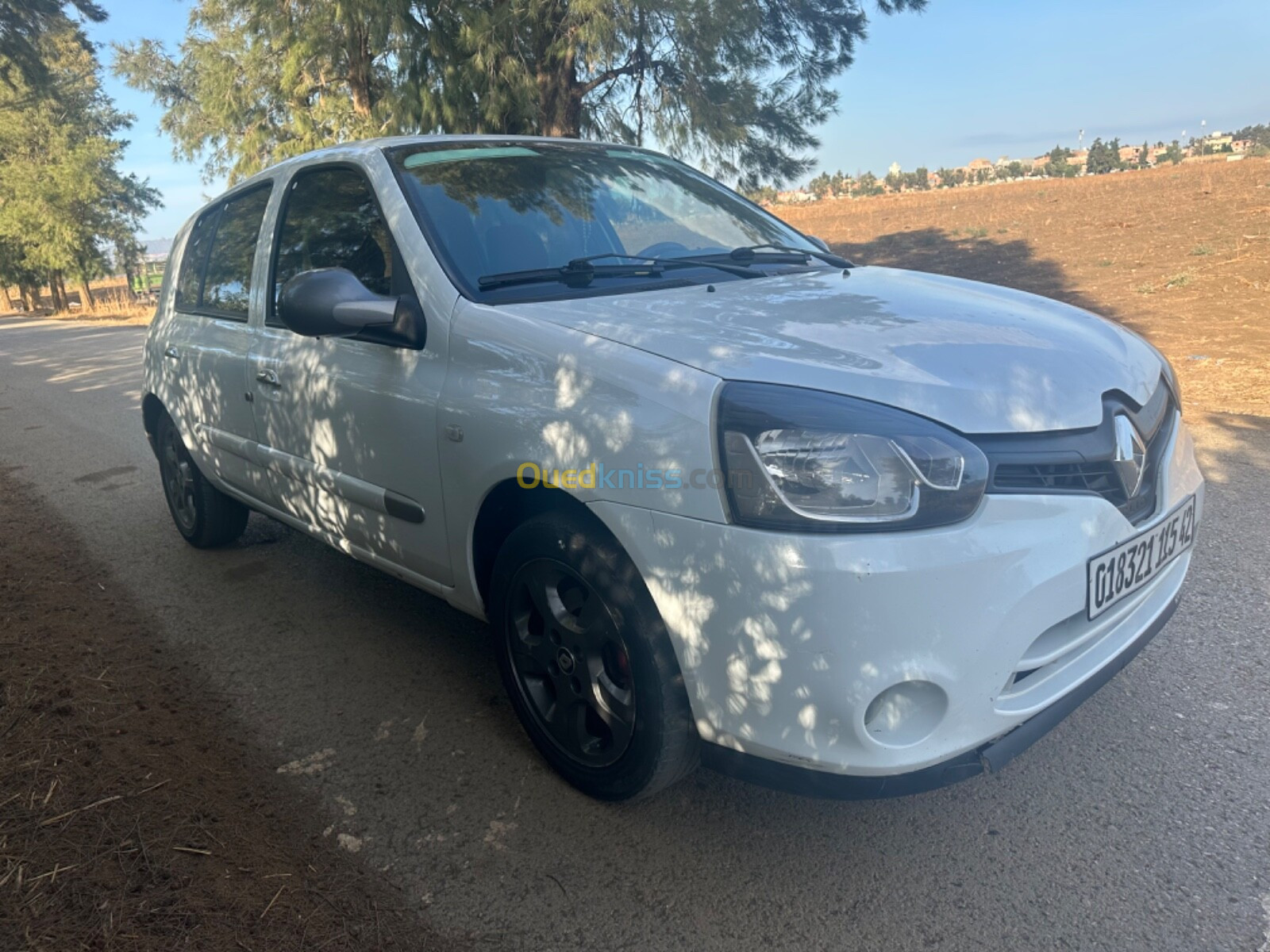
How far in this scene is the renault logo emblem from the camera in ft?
7.35

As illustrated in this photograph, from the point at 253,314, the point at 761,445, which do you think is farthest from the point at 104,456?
the point at 761,445

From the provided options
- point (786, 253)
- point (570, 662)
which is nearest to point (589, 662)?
point (570, 662)

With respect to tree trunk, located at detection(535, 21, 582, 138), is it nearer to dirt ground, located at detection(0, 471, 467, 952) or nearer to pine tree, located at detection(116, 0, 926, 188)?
pine tree, located at detection(116, 0, 926, 188)

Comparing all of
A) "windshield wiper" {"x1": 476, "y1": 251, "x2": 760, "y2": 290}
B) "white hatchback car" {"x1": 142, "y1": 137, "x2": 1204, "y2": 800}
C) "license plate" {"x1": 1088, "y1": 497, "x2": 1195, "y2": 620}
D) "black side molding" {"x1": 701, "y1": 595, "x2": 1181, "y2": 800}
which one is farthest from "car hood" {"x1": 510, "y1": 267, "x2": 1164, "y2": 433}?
"black side molding" {"x1": 701, "y1": 595, "x2": 1181, "y2": 800}

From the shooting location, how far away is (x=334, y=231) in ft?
11.5

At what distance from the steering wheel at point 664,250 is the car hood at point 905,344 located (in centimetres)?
36

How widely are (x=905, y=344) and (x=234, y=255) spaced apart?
3.18 m

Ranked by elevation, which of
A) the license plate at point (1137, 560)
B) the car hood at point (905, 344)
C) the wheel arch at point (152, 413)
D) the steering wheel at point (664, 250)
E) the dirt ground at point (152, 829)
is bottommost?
the dirt ground at point (152, 829)

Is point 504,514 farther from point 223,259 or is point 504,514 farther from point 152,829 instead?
point 223,259

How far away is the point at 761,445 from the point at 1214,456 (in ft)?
15.2

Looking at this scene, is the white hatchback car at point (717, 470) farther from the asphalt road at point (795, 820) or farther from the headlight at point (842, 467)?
the asphalt road at point (795, 820)

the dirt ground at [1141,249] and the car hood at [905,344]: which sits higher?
the car hood at [905,344]

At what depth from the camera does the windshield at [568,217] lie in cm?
297

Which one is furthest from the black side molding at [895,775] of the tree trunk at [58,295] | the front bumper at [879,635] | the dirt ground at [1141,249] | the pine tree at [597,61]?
the tree trunk at [58,295]
